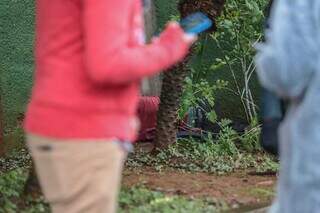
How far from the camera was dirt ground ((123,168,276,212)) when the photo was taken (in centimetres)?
569

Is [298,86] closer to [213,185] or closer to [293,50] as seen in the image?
[293,50]

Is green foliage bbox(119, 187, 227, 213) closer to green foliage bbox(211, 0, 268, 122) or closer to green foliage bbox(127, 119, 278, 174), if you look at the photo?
green foliage bbox(127, 119, 278, 174)

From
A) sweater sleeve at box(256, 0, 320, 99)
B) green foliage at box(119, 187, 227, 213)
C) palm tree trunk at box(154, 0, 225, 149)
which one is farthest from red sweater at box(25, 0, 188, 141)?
palm tree trunk at box(154, 0, 225, 149)

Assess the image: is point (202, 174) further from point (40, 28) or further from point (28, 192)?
point (40, 28)

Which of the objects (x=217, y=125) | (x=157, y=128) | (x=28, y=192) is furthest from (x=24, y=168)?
(x=217, y=125)

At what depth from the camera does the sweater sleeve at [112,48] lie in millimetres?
2604

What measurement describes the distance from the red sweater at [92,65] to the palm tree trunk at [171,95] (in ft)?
13.9

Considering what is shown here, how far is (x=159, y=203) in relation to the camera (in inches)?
209

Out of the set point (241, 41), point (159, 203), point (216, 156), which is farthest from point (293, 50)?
point (241, 41)

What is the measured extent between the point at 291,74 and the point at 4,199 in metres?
3.24

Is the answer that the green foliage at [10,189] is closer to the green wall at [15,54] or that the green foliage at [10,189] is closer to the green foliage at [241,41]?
the green wall at [15,54]

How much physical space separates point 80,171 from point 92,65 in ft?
1.23

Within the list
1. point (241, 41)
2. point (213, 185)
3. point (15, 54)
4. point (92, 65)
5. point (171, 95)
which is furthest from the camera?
point (241, 41)

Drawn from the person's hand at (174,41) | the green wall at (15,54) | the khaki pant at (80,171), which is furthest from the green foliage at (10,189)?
the person's hand at (174,41)
